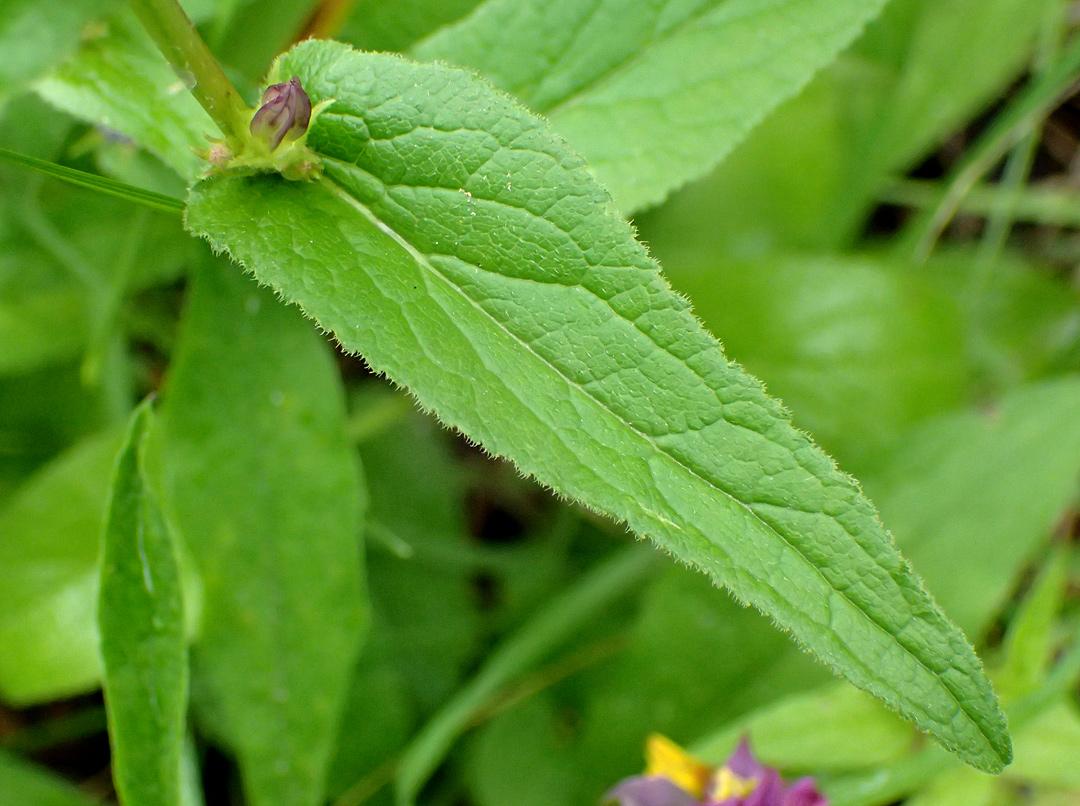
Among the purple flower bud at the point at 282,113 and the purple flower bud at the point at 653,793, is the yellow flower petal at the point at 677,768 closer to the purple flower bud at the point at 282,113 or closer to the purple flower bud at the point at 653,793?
the purple flower bud at the point at 653,793

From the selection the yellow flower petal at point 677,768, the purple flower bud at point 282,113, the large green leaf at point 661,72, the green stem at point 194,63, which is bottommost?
the yellow flower petal at point 677,768

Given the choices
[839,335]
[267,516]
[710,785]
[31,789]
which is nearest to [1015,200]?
[839,335]

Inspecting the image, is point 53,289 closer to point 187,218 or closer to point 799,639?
point 187,218

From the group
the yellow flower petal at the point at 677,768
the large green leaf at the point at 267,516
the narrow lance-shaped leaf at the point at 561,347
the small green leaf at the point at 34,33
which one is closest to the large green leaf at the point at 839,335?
the yellow flower petal at the point at 677,768

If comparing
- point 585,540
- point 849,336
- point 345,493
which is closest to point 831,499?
point 345,493

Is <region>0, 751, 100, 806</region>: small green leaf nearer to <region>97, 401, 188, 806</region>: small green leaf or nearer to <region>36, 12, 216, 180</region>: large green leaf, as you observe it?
<region>97, 401, 188, 806</region>: small green leaf

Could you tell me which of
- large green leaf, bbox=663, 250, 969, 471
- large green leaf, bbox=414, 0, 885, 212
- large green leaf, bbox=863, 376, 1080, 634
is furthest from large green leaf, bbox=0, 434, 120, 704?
large green leaf, bbox=863, 376, 1080, 634
